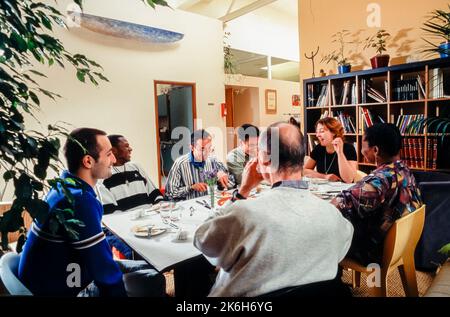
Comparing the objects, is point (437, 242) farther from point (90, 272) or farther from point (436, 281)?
point (90, 272)

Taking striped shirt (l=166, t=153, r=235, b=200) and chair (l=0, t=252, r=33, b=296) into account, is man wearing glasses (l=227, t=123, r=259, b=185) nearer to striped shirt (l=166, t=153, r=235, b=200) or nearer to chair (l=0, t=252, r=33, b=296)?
striped shirt (l=166, t=153, r=235, b=200)

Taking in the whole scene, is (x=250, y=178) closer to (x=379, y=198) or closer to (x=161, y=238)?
(x=161, y=238)

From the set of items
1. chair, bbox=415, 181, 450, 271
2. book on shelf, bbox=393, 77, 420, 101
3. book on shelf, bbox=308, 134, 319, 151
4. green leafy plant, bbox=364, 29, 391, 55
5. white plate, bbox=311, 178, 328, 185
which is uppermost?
green leafy plant, bbox=364, 29, 391, 55

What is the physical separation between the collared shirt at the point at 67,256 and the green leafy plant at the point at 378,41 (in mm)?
3775

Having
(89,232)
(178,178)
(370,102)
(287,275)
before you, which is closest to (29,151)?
(89,232)

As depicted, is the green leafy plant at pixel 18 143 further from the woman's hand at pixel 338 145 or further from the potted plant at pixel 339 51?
the potted plant at pixel 339 51

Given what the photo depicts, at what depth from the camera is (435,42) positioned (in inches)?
133

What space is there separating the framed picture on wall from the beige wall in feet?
8.28

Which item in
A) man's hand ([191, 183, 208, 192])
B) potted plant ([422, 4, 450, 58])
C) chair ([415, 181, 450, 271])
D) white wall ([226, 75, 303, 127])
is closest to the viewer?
chair ([415, 181, 450, 271])

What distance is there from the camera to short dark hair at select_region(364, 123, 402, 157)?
1676 mm

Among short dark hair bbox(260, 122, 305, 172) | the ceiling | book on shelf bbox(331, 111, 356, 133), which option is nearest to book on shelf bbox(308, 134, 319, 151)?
book on shelf bbox(331, 111, 356, 133)

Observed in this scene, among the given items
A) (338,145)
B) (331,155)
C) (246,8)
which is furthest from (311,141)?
(246,8)

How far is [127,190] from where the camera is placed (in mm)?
2562

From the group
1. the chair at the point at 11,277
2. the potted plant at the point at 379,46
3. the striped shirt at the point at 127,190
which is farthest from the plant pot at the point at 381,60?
the chair at the point at 11,277
